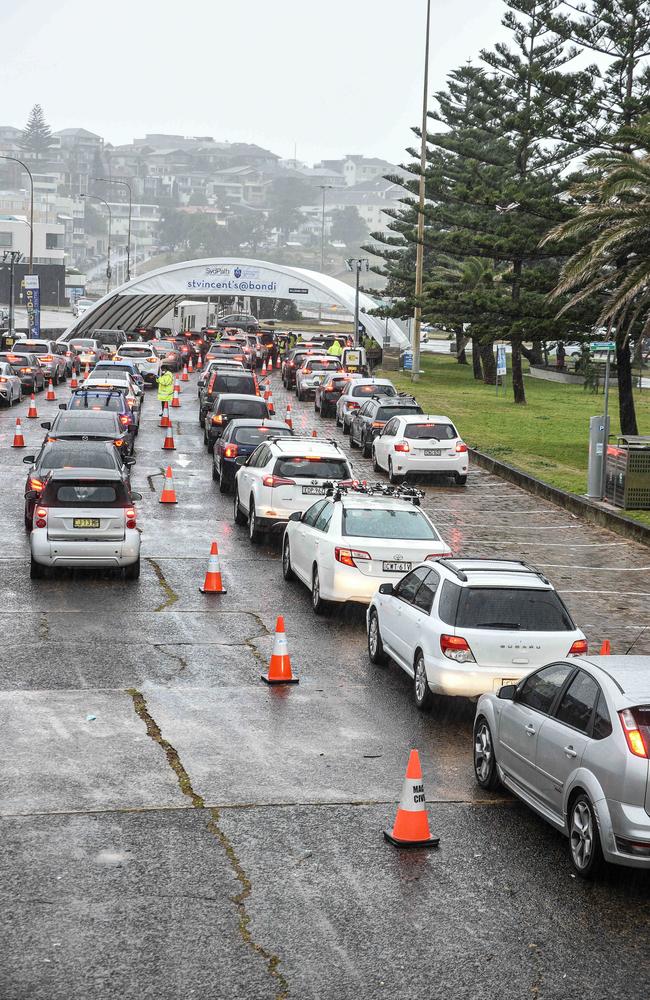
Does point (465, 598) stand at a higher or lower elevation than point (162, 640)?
higher

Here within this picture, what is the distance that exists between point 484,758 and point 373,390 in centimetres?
3114

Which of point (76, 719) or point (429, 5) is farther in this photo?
point (429, 5)

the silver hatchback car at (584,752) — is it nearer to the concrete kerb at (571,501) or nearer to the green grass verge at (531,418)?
the concrete kerb at (571,501)

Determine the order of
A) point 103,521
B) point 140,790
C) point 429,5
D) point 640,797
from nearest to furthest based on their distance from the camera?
point 640,797 → point 140,790 → point 103,521 → point 429,5

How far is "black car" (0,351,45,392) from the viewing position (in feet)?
165

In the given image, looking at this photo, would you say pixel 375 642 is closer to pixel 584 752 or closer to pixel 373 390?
pixel 584 752

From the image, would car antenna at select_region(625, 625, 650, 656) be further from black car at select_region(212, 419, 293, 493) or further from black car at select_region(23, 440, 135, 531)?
black car at select_region(212, 419, 293, 493)

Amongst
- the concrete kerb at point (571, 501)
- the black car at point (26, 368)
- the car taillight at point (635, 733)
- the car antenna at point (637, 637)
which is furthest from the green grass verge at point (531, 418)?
the car taillight at point (635, 733)

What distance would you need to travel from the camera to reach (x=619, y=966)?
24.3 feet

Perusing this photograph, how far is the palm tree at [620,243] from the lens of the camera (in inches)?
1188

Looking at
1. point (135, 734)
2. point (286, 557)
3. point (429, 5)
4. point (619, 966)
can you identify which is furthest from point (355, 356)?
point (619, 966)

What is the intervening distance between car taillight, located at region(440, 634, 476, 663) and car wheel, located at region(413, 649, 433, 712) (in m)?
0.39

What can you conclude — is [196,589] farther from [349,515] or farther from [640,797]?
[640,797]

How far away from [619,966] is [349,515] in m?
9.84
